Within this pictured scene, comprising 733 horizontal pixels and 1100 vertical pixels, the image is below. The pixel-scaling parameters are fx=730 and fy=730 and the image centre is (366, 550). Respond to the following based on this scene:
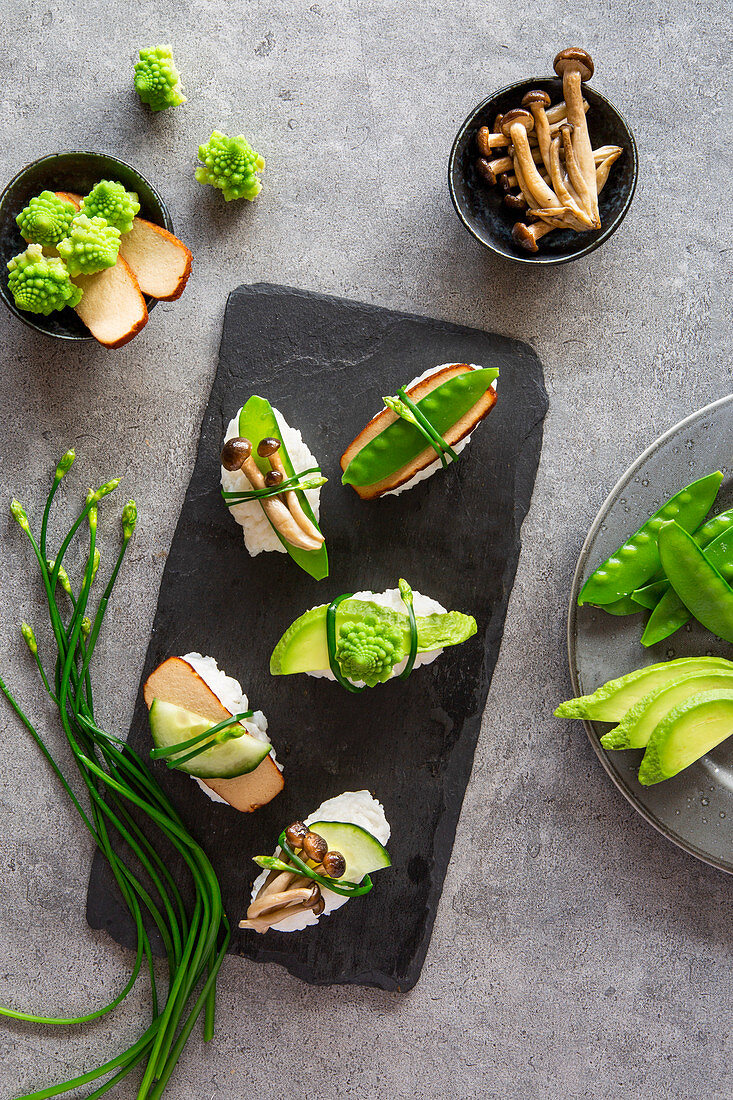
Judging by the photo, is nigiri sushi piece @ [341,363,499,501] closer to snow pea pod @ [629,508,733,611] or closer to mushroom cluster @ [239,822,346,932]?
snow pea pod @ [629,508,733,611]

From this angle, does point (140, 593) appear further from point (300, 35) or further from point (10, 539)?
point (300, 35)

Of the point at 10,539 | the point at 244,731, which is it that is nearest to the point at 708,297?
the point at 244,731

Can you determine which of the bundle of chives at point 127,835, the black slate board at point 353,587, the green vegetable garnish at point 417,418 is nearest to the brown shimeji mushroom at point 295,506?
the black slate board at point 353,587

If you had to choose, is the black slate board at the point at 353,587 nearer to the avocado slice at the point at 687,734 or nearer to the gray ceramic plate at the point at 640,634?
the gray ceramic plate at the point at 640,634

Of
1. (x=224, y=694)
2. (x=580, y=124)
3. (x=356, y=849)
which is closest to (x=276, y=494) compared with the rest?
(x=224, y=694)

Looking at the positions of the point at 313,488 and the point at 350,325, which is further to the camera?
the point at 350,325

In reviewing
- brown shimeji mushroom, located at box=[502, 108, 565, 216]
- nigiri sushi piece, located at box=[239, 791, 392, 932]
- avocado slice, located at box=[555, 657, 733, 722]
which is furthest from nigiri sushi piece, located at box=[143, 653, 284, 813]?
brown shimeji mushroom, located at box=[502, 108, 565, 216]

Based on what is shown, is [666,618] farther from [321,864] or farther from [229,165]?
[229,165]
